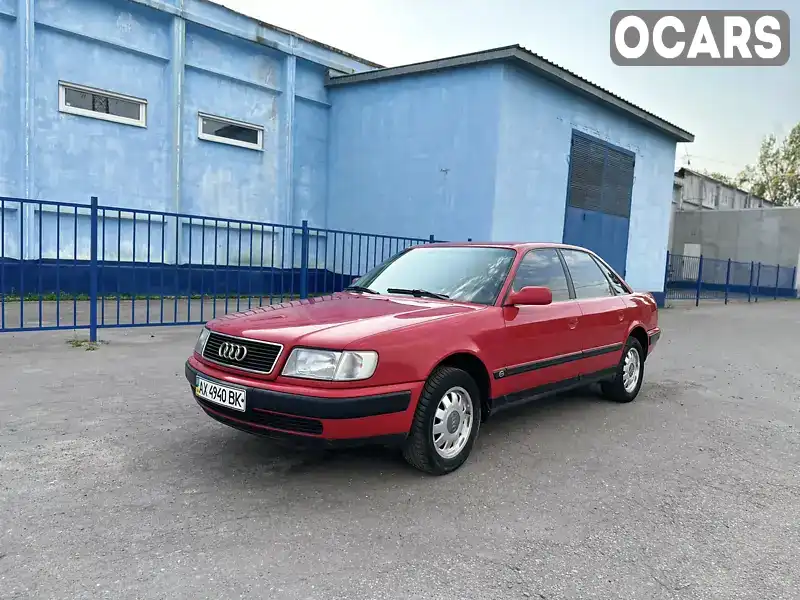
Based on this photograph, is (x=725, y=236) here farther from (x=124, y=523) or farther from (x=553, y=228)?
(x=124, y=523)

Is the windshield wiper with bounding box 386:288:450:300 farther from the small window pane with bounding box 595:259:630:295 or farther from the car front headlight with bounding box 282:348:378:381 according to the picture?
the small window pane with bounding box 595:259:630:295

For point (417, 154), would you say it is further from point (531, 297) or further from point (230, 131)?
point (531, 297)

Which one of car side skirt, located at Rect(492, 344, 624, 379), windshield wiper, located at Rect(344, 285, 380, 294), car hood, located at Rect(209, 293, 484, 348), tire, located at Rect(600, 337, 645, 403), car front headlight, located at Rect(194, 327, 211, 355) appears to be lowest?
tire, located at Rect(600, 337, 645, 403)

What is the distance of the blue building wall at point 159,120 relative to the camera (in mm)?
10203

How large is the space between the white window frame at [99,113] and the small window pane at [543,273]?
972 cm

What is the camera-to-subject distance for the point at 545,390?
458cm

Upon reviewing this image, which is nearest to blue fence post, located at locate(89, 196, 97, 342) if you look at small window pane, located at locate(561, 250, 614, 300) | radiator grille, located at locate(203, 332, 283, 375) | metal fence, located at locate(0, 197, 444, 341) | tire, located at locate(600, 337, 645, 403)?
metal fence, located at locate(0, 197, 444, 341)

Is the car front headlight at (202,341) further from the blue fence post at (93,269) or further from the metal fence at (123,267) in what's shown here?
the metal fence at (123,267)

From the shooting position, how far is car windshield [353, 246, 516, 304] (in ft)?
14.0

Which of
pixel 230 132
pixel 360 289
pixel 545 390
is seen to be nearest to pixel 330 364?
→ pixel 360 289

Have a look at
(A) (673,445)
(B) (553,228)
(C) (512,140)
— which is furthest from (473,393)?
(B) (553,228)

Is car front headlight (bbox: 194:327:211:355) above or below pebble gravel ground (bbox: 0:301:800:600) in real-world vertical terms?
above

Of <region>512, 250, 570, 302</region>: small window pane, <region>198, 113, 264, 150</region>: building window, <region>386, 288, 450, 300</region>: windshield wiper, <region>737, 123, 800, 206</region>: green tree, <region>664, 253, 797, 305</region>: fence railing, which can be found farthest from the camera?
<region>737, 123, 800, 206</region>: green tree

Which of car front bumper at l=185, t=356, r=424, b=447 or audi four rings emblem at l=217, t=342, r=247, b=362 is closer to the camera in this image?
car front bumper at l=185, t=356, r=424, b=447
